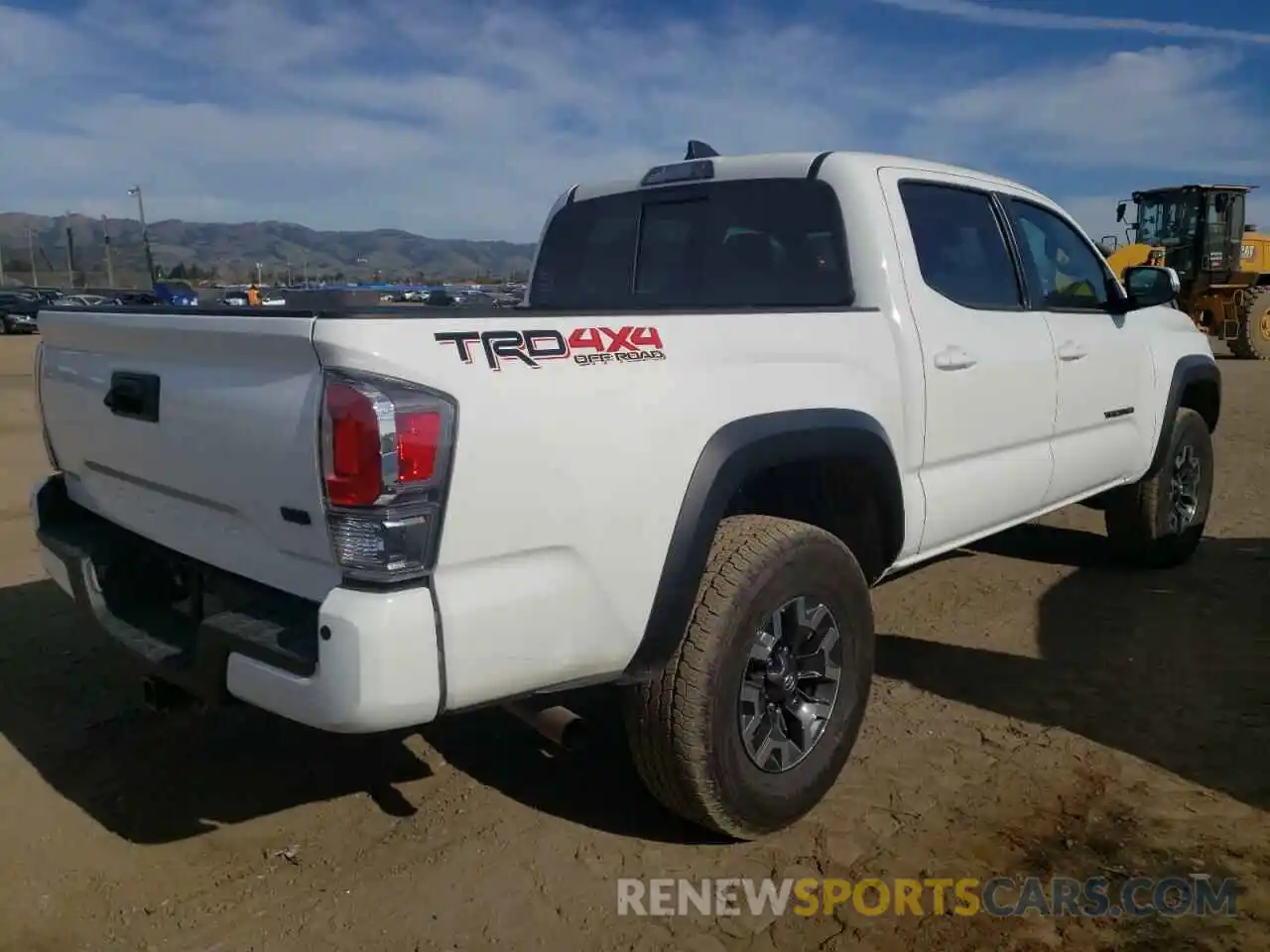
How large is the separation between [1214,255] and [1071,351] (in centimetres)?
1793

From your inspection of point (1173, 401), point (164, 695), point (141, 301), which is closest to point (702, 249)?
point (141, 301)

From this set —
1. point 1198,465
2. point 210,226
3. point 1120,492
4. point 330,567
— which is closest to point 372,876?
point 330,567

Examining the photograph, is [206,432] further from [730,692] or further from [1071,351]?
[1071,351]

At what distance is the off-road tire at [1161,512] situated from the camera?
535 centimetres

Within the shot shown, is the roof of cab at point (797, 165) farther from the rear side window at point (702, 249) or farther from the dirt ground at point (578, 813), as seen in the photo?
the dirt ground at point (578, 813)

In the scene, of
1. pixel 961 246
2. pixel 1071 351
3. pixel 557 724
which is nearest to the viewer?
pixel 557 724

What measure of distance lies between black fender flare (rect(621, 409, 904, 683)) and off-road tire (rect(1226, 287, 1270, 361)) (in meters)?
19.9

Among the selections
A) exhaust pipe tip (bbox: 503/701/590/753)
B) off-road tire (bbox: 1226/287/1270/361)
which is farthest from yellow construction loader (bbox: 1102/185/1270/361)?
exhaust pipe tip (bbox: 503/701/590/753)

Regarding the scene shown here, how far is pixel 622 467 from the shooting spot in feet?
7.97

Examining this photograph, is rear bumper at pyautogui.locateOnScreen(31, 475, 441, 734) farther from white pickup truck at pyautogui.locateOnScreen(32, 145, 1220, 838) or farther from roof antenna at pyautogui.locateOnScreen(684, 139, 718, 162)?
roof antenna at pyautogui.locateOnScreen(684, 139, 718, 162)

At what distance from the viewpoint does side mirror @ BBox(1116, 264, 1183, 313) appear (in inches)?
187

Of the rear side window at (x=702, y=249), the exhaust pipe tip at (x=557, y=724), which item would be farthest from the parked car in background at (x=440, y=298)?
the exhaust pipe tip at (x=557, y=724)

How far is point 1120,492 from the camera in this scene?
17.6 ft

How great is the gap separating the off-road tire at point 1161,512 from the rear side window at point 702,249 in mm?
2705
